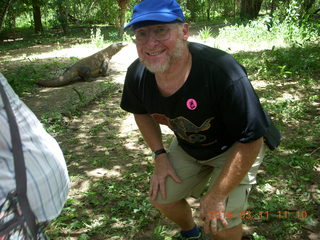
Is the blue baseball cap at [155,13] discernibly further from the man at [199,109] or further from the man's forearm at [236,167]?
the man's forearm at [236,167]

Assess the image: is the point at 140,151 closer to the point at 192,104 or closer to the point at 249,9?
the point at 192,104

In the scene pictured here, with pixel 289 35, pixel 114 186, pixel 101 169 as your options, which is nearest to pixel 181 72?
pixel 114 186

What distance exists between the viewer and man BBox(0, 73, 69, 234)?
3.61 ft

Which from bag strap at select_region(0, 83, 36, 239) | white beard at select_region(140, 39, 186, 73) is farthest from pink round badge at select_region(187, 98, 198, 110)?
bag strap at select_region(0, 83, 36, 239)

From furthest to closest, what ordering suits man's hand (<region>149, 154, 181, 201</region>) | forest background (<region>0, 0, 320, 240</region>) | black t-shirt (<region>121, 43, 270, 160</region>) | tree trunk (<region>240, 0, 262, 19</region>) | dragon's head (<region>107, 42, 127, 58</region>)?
tree trunk (<region>240, 0, 262, 19</region>), dragon's head (<region>107, 42, 127, 58</region>), forest background (<region>0, 0, 320, 240</region>), man's hand (<region>149, 154, 181, 201</region>), black t-shirt (<region>121, 43, 270, 160</region>)

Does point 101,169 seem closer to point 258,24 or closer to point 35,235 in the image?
point 35,235

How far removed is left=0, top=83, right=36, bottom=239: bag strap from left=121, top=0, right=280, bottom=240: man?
3.00 ft

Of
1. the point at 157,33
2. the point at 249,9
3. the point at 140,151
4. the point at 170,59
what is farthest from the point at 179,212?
the point at 249,9

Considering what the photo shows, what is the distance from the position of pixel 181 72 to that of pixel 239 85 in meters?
0.37

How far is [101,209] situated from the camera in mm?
2824

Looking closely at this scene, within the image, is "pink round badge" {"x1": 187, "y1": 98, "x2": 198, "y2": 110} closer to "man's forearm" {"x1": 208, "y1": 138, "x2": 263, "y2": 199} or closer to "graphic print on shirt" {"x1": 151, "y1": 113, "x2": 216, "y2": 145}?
"graphic print on shirt" {"x1": 151, "y1": 113, "x2": 216, "y2": 145}

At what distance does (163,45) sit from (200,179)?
981 mm

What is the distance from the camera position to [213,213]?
183 cm

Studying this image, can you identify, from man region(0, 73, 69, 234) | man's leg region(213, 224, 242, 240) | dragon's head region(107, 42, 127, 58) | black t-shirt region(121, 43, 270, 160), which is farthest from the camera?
dragon's head region(107, 42, 127, 58)
